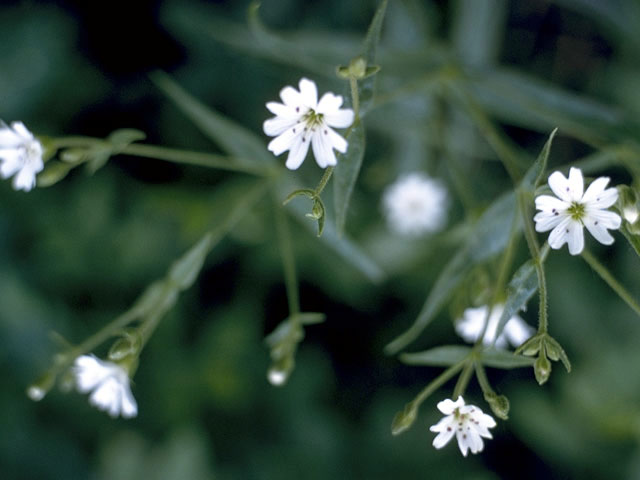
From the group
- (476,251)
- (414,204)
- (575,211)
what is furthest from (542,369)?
(414,204)

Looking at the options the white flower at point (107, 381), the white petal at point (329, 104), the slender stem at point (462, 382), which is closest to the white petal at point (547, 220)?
the slender stem at point (462, 382)

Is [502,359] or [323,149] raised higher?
[323,149]

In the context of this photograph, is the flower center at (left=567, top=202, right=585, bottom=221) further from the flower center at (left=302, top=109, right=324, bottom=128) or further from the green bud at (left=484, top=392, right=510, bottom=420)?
the flower center at (left=302, top=109, right=324, bottom=128)

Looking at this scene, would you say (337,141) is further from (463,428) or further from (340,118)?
(463,428)

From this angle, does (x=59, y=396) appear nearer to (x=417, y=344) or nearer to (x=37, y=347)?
(x=37, y=347)

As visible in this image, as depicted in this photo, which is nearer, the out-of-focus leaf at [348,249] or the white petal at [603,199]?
the white petal at [603,199]

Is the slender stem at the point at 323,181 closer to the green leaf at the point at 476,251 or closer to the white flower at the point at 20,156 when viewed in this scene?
the green leaf at the point at 476,251

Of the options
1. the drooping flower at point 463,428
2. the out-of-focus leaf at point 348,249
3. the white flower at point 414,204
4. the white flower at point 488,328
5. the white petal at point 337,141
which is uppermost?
the white flower at point 414,204

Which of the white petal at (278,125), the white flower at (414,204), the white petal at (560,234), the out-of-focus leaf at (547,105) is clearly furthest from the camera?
the white flower at (414,204)

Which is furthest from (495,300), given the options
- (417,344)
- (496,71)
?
(417,344)
